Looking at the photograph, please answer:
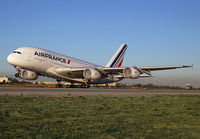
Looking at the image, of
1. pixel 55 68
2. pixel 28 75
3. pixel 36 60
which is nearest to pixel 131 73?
pixel 55 68

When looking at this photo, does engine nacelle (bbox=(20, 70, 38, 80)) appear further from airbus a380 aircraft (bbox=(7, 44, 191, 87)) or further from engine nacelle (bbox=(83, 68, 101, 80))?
engine nacelle (bbox=(83, 68, 101, 80))

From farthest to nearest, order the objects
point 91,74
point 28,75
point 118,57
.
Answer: point 118,57, point 28,75, point 91,74

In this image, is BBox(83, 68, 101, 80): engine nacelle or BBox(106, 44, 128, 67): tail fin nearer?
BBox(83, 68, 101, 80): engine nacelle

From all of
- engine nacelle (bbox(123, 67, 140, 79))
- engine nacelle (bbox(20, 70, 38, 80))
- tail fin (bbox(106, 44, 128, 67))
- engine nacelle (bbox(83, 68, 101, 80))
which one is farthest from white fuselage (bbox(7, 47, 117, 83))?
tail fin (bbox(106, 44, 128, 67))

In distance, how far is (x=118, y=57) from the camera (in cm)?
5372

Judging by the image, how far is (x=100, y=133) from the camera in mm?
5816

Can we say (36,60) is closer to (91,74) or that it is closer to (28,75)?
(28,75)

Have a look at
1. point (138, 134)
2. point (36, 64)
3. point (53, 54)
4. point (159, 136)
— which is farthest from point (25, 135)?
point (53, 54)

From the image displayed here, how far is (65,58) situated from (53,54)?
2757 millimetres

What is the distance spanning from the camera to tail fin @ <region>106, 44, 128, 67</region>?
173 feet

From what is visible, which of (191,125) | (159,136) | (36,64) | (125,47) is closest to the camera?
(159,136)

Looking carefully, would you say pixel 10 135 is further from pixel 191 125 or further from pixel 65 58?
pixel 65 58

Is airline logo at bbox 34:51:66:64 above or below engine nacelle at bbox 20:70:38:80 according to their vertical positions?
above

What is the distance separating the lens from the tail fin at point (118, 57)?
52875mm
